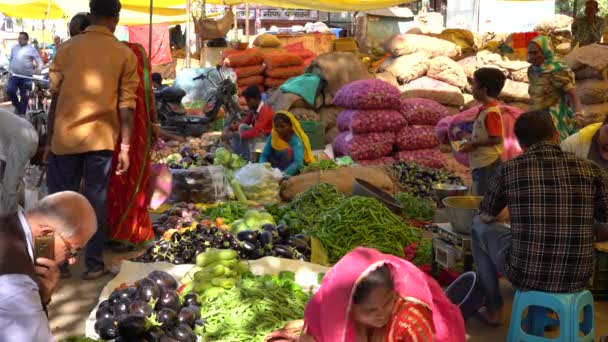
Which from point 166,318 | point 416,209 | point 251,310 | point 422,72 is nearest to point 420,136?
point 416,209

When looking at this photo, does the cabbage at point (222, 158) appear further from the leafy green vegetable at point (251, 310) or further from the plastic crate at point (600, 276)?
the plastic crate at point (600, 276)

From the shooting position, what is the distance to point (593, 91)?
10.2 meters

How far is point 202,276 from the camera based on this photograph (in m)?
4.27

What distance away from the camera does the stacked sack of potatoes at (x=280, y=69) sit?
14.7 m

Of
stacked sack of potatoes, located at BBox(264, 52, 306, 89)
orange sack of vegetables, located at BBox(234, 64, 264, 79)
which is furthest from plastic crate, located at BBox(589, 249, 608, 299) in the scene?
orange sack of vegetables, located at BBox(234, 64, 264, 79)

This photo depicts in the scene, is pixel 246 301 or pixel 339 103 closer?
pixel 246 301

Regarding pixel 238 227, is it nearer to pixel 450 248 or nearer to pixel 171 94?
pixel 450 248

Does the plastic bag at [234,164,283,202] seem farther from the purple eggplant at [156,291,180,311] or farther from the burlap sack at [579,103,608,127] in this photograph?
the burlap sack at [579,103,608,127]

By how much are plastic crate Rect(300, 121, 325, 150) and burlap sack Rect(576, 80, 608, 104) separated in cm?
348

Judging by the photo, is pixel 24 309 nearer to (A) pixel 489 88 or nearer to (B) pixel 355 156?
(A) pixel 489 88

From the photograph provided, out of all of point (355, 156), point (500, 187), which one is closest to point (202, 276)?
point (500, 187)

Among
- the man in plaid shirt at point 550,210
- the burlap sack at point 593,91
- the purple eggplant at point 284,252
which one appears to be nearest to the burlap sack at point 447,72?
the burlap sack at point 593,91

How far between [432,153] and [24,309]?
7.44 metres

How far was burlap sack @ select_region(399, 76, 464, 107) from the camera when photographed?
35.7 feet
